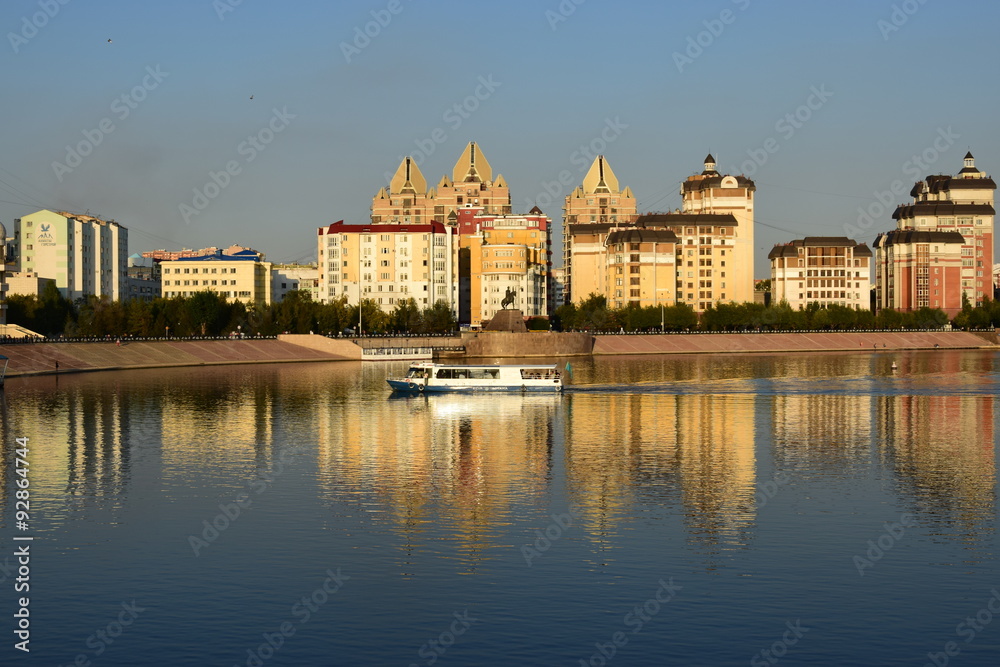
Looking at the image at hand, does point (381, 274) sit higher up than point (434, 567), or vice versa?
point (381, 274)

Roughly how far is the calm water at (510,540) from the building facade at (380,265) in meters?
121

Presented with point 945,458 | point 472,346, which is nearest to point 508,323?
point 472,346

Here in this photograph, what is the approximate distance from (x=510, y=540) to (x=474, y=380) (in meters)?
50.7

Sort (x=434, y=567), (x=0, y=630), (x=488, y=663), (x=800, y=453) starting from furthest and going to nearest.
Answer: (x=800, y=453) → (x=434, y=567) → (x=0, y=630) → (x=488, y=663)

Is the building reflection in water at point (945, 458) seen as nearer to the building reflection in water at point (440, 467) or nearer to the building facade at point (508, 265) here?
the building reflection in water at point (440, 467)

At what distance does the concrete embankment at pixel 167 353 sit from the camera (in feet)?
341

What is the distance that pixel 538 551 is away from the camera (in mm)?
29672

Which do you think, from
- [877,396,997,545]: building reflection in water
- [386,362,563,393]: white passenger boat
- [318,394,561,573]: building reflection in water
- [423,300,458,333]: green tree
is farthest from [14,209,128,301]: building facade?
[877,396,997,545]: building reflection in water

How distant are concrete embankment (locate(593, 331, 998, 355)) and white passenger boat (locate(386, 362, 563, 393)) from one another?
6652 centimetres

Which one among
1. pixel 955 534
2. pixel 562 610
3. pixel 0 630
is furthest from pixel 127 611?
pixel 955 534

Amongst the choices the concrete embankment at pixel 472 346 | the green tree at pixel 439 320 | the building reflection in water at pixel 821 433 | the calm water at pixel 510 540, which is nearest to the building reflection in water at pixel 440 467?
the calm water at pixel 510 540

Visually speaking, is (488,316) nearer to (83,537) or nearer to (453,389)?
(453,389)

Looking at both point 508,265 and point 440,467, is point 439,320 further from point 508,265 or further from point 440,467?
point 440,467

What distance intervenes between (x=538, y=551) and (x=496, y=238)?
152 metres
